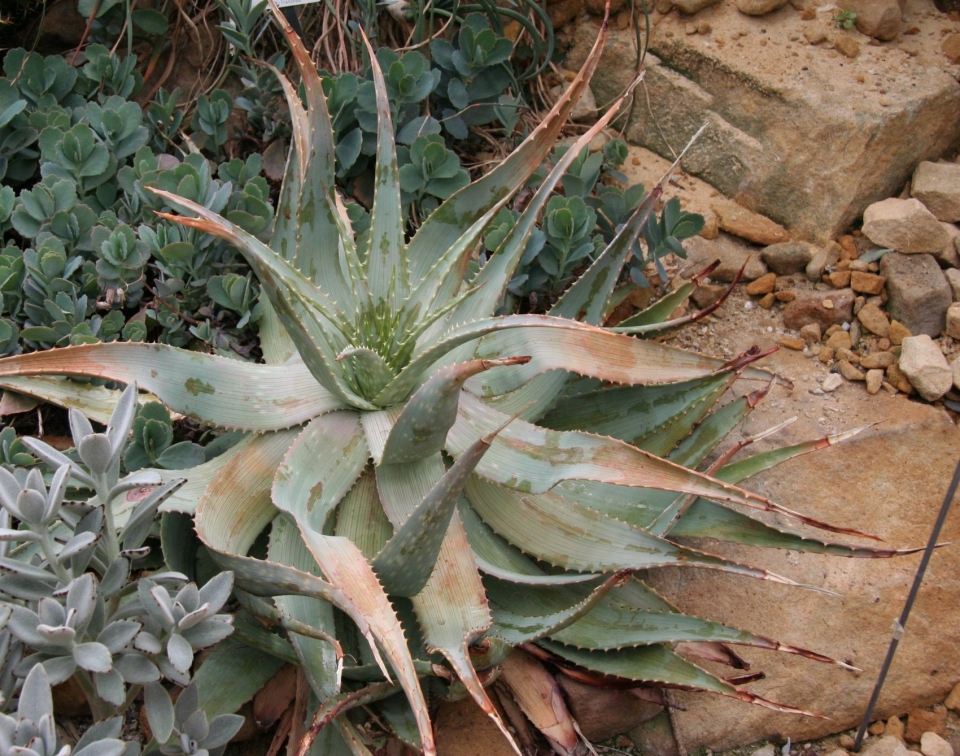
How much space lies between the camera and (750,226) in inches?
98.8

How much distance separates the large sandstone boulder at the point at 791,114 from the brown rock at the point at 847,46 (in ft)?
0.07

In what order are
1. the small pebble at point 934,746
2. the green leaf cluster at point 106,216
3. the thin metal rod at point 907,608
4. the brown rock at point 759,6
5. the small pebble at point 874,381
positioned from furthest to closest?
the brown rock at point 759,6 < the small pebble at point 874,381 < the green leaf cluster at point 106,216 < the small pebble at point 934,746 < the thin metal rod at point 907,608

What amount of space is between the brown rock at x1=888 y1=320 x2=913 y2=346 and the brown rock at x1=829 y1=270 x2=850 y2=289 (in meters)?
0.17

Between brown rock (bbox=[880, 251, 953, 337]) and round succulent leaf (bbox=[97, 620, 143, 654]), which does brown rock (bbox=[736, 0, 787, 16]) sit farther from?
round succulent leaf (bbox=[97, 620, 143, 654])

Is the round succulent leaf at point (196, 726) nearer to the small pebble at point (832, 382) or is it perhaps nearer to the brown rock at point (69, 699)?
the brown rock at point (69, 699)

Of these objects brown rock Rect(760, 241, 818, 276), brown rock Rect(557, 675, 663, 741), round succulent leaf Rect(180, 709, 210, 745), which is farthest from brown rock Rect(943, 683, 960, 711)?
round succulent leaf Rect(180, 709, 210, 745)

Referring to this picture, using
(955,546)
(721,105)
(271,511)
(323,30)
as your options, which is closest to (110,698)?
(271,511)

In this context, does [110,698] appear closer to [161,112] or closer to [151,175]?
[151,175]

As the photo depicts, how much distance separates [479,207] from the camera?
1855 mm

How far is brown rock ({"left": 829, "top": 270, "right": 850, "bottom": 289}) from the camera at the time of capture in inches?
95.7

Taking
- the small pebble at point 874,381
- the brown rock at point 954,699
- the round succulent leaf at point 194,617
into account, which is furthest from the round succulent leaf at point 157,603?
the small pebble at point 874,381

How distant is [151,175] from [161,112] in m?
0.36

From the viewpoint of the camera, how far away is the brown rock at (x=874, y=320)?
2.35 meters

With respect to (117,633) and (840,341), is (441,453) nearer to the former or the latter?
(117,633)
